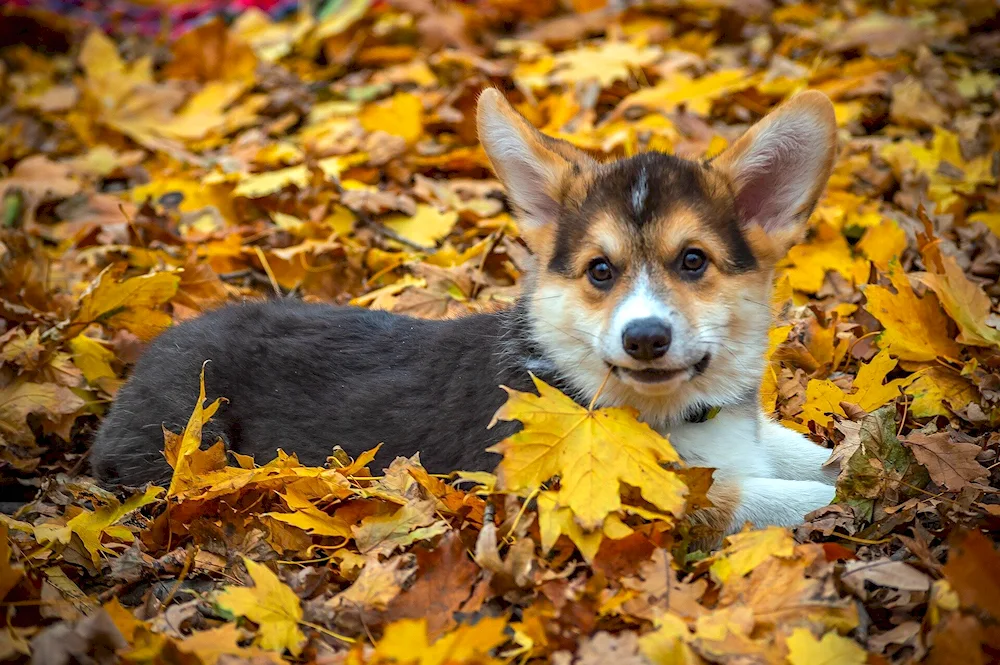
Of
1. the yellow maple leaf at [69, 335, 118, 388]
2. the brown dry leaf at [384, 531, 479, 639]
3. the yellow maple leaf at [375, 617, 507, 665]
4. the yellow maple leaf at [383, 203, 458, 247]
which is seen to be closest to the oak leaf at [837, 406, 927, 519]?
the brown dry leaf at [384, 531, 479, 639]

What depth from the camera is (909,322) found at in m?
4.52

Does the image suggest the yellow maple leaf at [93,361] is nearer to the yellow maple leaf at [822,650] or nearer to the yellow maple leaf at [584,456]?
the yellow maple leaf at [584,456]

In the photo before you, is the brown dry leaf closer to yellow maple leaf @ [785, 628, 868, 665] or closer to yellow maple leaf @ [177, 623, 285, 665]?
yellow maple leaf @ [177, 623, 285, 665]

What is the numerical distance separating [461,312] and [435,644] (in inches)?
108

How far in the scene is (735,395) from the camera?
3.99 metres

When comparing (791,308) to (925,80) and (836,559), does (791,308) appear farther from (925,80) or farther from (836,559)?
(925,80)

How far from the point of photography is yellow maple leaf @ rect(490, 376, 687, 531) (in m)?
3.27

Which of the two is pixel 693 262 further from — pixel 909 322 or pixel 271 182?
pixel 271 182

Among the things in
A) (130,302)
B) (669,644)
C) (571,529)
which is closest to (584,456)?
(571,529)

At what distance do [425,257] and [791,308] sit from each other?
1.99 meters

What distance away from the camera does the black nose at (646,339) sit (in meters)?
3.52

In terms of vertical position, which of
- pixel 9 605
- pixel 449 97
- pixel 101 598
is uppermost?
pixel 449 97

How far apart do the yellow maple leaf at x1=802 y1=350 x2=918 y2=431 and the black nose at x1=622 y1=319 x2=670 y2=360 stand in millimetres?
1207

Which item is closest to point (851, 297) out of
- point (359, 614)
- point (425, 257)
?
point (425, 257)
